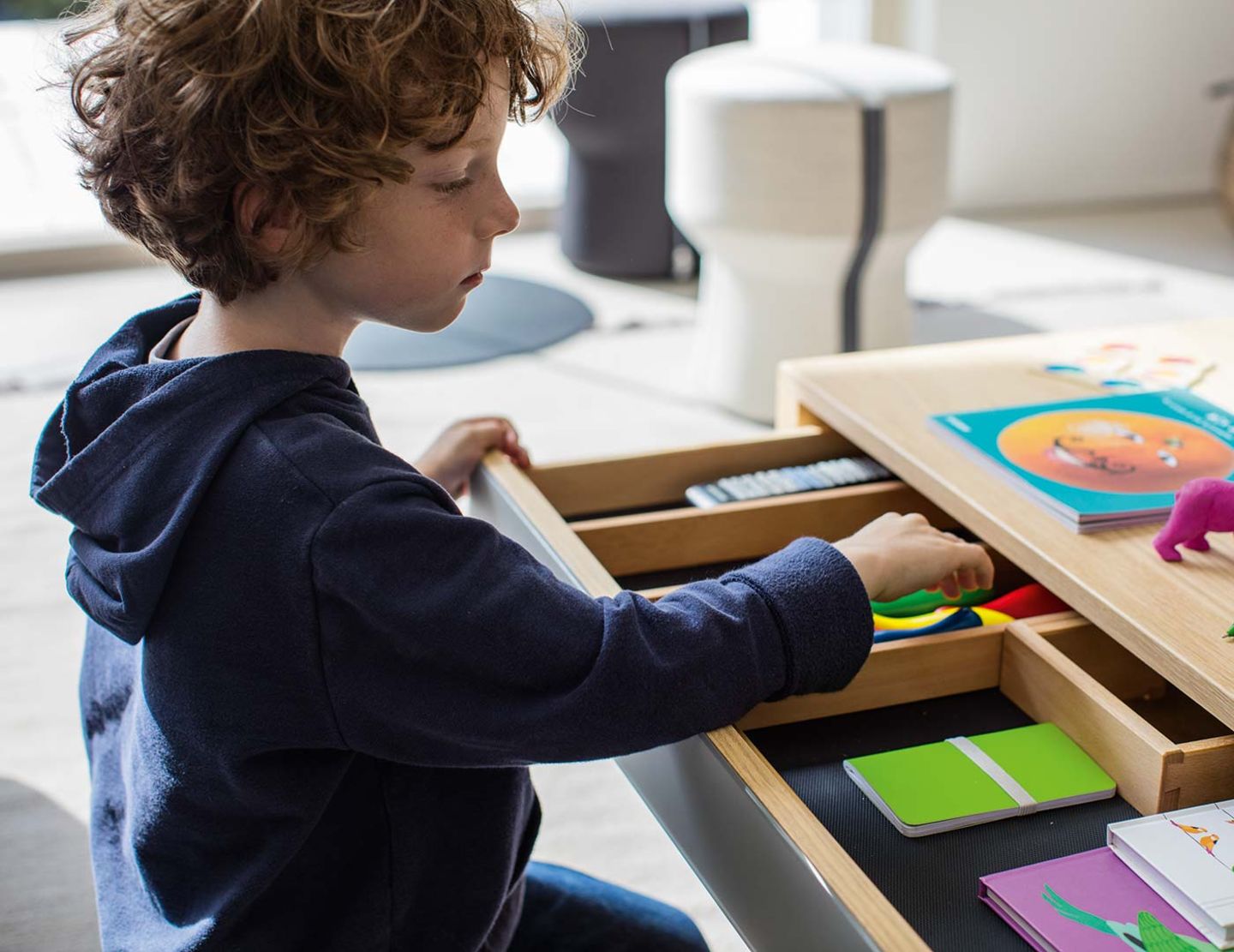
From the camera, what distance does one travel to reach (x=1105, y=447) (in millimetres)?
1026

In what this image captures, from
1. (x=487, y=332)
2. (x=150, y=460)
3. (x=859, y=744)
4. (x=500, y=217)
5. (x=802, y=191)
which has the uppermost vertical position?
(x=500, y=217)

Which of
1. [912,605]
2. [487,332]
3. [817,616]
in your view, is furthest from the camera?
[487,332]

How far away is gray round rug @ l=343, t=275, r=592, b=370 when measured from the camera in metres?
2.74

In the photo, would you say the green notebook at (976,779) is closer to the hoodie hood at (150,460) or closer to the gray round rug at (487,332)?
the hoodie hood at (150,460)

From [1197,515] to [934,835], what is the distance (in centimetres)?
28

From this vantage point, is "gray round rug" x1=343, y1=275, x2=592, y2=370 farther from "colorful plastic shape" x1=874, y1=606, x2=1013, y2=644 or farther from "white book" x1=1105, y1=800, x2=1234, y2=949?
"white book" x1=1105, y1=800, x2=1234, y2=949

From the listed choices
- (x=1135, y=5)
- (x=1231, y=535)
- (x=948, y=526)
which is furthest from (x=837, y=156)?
(x=1135, y=5)

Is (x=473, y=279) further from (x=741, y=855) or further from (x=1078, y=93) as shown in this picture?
(x=1078, y=93)

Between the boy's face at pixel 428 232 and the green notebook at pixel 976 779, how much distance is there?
0.37m

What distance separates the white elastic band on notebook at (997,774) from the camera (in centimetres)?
76

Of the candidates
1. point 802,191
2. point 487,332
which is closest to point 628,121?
point 487,332

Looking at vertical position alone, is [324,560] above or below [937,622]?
above

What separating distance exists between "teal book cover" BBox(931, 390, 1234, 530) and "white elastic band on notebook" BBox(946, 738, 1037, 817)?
0.63 feet

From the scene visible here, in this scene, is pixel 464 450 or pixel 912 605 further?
pixel 464 450
